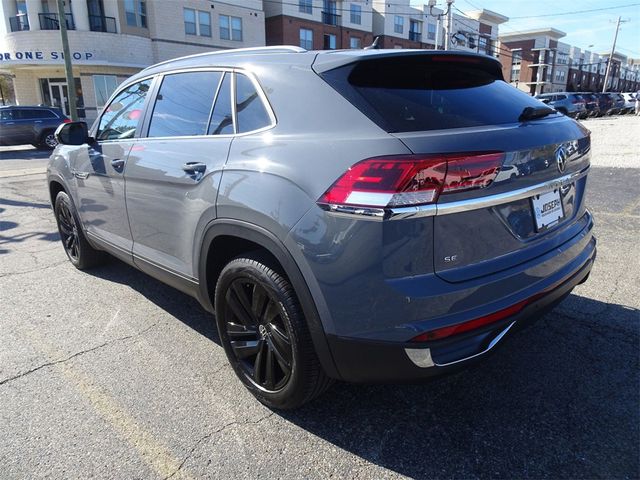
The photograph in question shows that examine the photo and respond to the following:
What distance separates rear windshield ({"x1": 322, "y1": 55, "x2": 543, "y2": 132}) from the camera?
204cm

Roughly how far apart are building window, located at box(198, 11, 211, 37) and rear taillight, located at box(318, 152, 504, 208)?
36581 millimetres

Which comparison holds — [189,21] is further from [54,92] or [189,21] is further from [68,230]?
[68,230]

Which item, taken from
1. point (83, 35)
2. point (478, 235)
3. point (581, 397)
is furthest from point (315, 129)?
point (83, 35)

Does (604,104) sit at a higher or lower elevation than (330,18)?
lower

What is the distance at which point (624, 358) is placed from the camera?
2.88 metres

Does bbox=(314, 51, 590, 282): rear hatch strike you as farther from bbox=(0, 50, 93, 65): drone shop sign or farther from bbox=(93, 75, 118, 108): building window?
bbox=(93, 75, 118, 108): building window

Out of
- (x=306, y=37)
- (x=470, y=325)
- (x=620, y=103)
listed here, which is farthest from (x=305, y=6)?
(x=470, y=325)

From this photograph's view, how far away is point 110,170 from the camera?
3553 millimetres

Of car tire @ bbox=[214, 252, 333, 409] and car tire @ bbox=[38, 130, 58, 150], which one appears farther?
car tire @ bbox=[38, 130, 58, 150]

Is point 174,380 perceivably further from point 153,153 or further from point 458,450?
point 458,450

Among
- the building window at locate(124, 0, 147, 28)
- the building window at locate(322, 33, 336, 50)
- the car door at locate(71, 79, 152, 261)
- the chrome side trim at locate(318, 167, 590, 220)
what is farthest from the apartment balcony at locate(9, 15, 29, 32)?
the chrome side trim at locate(318, 167, 590, 220)

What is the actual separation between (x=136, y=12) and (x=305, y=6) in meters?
15.9

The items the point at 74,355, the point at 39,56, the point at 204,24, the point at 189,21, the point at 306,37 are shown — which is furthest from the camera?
the point at 306,37

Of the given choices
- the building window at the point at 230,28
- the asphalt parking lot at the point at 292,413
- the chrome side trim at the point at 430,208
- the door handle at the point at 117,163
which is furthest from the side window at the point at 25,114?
the chrome side trim at the point at 430,208
